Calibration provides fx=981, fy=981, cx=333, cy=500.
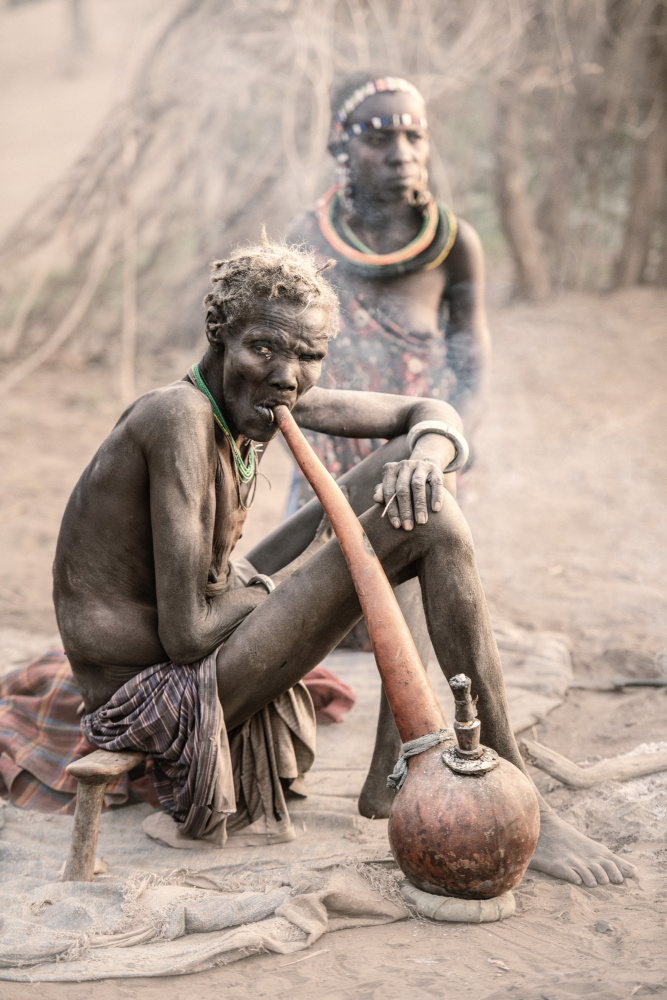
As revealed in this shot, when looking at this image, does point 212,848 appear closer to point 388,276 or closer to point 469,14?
point 388,276

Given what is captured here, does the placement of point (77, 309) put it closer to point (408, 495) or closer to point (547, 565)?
point (547, 565)

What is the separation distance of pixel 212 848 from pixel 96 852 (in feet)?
0.86

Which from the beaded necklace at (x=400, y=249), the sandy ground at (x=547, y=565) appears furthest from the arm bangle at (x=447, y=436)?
the beaded necklace at (x=400, y=249)

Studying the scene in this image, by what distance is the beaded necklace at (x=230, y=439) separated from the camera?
6.81ft

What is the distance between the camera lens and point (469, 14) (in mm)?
6719

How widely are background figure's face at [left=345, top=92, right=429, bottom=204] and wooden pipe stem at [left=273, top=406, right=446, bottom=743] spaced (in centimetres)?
172

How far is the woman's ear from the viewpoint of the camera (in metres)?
2.02

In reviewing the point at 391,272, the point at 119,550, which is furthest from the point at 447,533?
the point at 391,272

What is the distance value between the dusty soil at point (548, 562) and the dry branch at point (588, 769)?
0.06 metres

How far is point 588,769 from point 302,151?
205 inches

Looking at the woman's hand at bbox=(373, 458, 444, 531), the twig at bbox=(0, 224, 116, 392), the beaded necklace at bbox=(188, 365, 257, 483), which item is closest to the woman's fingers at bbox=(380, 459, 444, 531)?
the woman's hand at bbox=(373, 458, 444, 531)

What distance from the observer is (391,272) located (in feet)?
11.1

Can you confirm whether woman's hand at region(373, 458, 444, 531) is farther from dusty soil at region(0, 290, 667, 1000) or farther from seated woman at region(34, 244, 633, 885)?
dusty soil at region(0, 290, 667, 1000)

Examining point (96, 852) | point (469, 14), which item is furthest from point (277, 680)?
point (469, 14)
